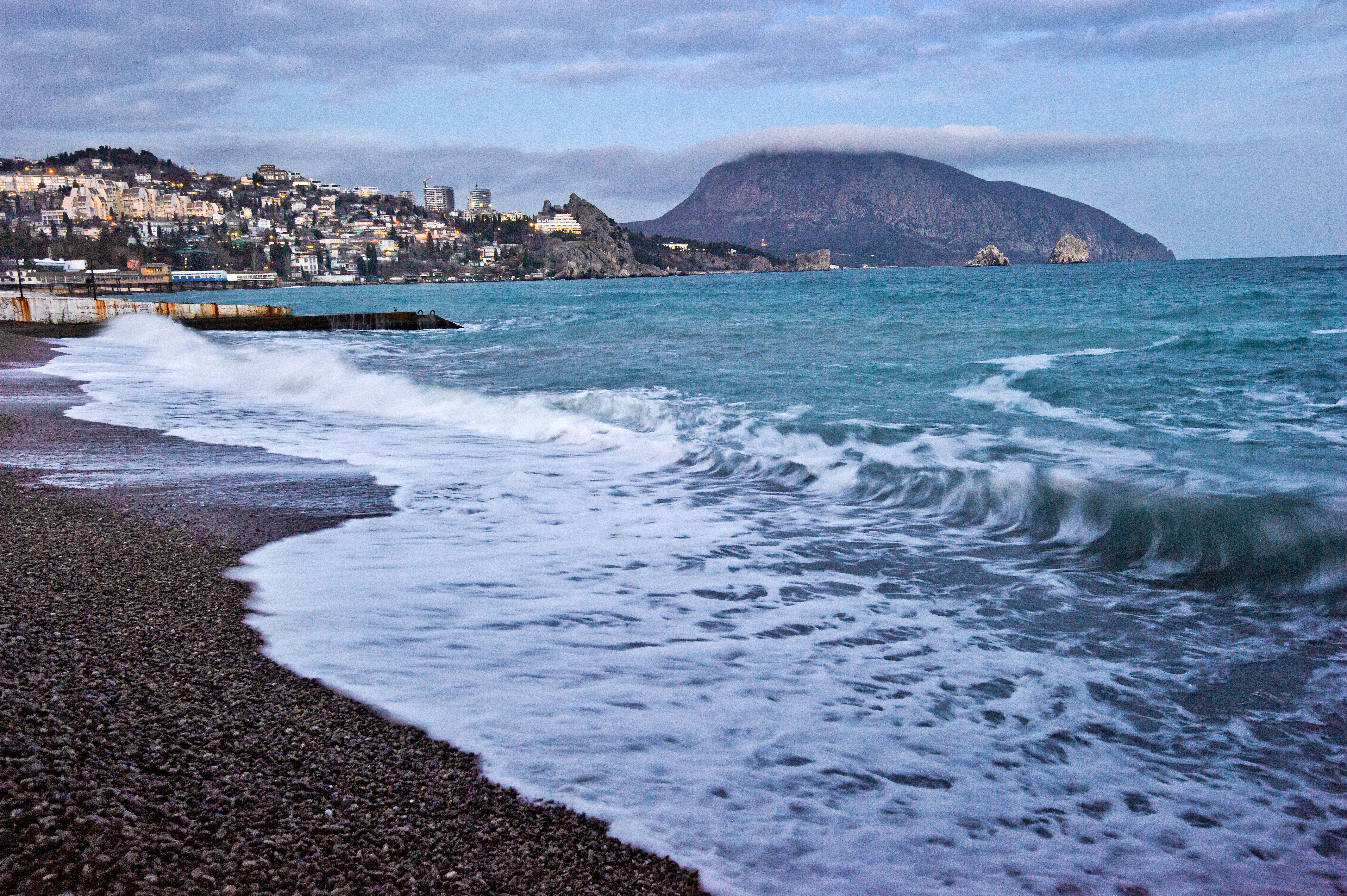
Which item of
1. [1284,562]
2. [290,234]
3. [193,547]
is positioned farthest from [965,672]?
[290,234]

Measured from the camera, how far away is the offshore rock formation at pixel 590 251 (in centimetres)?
16838

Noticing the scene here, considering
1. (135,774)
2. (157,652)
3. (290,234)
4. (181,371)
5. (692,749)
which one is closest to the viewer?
(135,774)

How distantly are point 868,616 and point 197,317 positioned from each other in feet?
104

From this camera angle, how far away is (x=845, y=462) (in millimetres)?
8023

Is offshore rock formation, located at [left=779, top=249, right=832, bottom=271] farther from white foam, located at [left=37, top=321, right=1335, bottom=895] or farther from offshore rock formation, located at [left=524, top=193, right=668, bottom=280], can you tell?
white foam, located at [left=37, top=321, right=1335, bottom=895]

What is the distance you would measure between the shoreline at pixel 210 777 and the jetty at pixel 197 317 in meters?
27.4

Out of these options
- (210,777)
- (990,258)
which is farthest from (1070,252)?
(210,777)

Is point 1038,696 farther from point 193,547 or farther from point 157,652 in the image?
point 193,547

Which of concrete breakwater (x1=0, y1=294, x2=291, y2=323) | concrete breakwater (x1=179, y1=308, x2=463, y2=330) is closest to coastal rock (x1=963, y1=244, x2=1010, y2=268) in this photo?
concrete breakwater (x1=179, y1=308, x2=463, y2=330)

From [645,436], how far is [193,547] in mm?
5582

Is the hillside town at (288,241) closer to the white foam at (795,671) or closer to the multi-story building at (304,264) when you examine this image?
the multi-story building at (304,264)

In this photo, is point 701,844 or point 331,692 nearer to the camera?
point 701,844

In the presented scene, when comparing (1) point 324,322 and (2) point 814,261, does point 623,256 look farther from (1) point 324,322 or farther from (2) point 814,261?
(1) point 324,322

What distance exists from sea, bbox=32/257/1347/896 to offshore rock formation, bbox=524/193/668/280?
158804 mm
